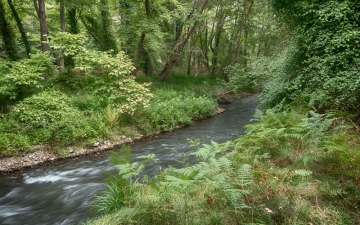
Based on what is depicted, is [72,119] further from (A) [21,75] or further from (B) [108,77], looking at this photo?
(B) [108,77]

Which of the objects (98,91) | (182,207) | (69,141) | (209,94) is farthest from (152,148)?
(209,94)

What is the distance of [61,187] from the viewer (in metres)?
6.75

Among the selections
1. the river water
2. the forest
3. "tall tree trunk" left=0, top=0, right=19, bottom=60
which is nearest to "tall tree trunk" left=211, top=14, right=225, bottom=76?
the forest

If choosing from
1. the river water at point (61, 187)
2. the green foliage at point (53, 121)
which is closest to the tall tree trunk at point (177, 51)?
the river water at point (61, 187)

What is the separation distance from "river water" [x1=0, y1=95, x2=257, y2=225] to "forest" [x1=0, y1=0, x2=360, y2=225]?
60 cm

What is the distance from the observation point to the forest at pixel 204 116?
134 inches

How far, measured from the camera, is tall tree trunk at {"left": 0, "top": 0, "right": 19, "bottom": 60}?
1367 cm

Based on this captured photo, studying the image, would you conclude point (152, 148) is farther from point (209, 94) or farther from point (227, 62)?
point (227, 62)

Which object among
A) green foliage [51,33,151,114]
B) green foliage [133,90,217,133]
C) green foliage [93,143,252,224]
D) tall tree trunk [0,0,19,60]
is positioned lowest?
green foliage [133,90,217,133]

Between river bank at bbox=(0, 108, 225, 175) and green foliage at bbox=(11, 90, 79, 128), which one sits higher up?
green foliage at bbox=(11, 90, 79, 128)

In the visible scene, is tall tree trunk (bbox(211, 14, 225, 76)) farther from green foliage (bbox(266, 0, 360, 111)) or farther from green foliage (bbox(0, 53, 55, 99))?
green foliage (bbox(0, 53, 55, 99))

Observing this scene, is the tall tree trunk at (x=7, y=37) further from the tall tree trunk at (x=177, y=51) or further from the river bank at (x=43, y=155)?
the tall tree trunk at (x=177, y=51)

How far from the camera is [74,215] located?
5.17m

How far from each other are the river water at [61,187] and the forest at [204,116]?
0.60 metres
